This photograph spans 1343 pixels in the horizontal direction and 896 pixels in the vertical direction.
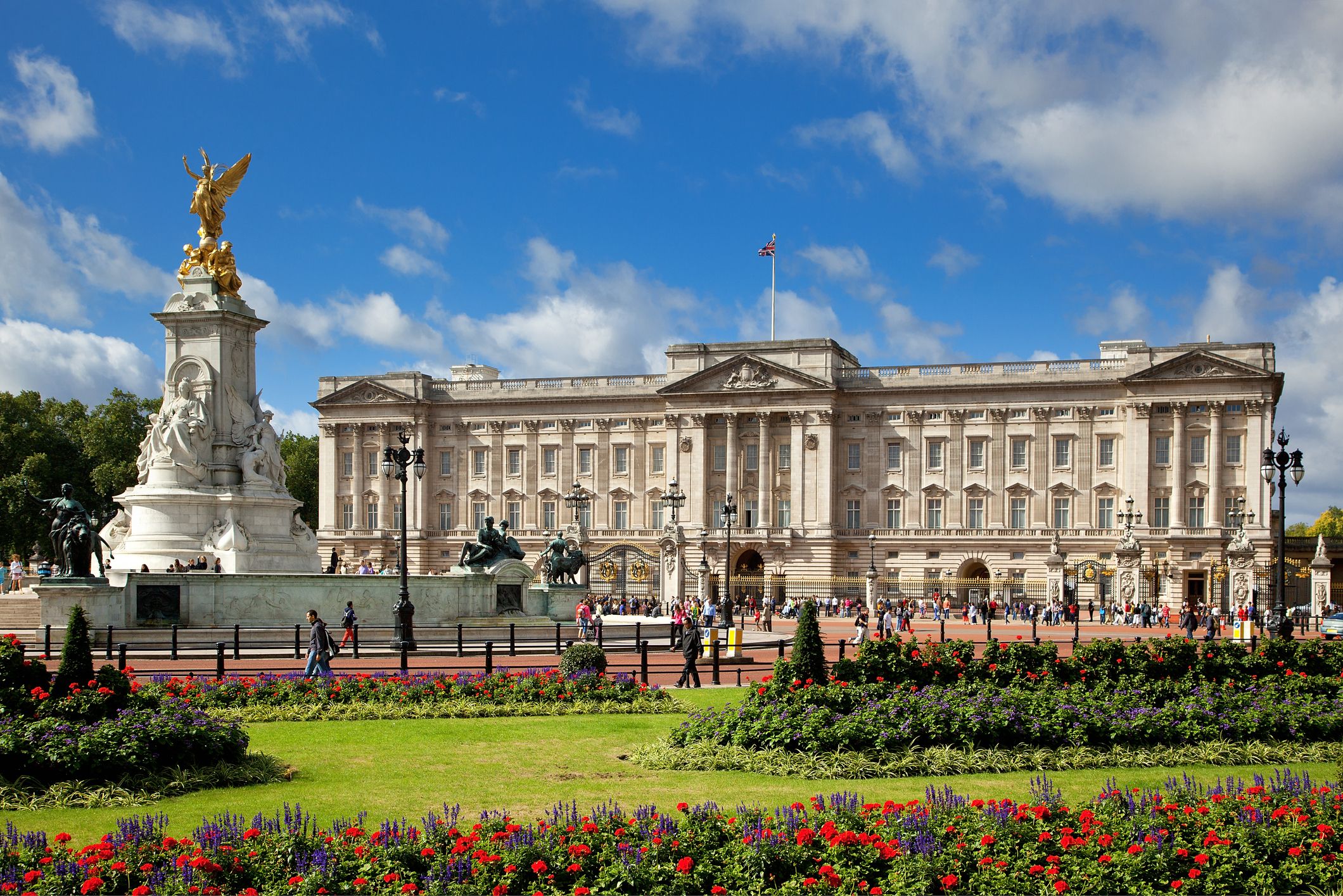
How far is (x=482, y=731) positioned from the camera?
17.7m

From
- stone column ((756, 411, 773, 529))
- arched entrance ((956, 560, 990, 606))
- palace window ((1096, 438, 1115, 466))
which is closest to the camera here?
arched entrance ((956, 560, 990, 606))

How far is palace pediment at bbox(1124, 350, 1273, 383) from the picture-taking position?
7412cm

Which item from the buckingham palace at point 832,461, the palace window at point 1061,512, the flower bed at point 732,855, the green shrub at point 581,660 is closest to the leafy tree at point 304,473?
the buckingham palace at point 832,461

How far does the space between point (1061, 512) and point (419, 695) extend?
6719 centimetres

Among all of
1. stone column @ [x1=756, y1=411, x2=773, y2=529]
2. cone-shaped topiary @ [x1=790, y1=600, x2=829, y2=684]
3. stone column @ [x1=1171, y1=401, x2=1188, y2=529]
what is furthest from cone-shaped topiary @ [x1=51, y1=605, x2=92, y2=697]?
stone column @ [x1=1171, y1=401, x2=1188, y2=529]

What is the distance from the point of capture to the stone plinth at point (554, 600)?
3753 cm

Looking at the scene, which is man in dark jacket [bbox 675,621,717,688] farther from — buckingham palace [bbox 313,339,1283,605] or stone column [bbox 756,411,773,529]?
stone column [bbox 756,411,773,529]

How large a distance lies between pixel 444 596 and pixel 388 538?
55.5 meters

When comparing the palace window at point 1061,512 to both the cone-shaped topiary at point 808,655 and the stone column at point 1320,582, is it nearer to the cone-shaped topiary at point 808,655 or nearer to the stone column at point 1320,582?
the stone column at point 1320,582

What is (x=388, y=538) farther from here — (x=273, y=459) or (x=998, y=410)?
(x=273, y=459)

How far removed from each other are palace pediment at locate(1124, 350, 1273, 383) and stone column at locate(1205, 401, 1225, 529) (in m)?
1.93

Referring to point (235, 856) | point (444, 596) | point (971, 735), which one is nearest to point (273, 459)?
point (444, 596)

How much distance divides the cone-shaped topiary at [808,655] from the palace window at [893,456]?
220 feet

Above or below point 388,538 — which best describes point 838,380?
above
